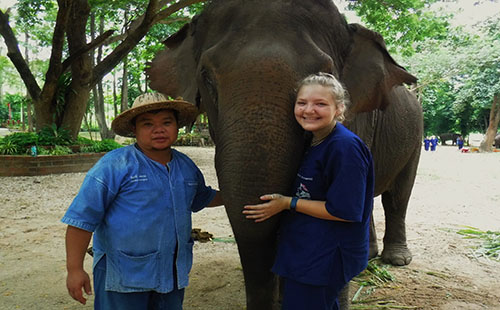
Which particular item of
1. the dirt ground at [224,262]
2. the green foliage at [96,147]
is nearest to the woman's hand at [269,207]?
the dirt ground at [224,262]

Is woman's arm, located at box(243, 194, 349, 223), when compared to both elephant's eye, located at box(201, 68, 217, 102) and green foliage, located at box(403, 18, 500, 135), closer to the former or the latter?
elephant's eye, located at box(201, 68, 217, 102)

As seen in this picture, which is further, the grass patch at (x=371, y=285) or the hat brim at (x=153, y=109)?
the grass patch at (x=371, y=285)

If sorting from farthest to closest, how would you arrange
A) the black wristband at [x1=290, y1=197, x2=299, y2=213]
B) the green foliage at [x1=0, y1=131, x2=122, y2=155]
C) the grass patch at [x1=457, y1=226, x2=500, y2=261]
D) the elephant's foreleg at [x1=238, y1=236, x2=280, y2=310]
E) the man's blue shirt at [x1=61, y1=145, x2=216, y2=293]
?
the green foliage at [x1=0, y1=131, x2=122, y2=155] < the grass patch at [x1=457, y1=226, x2=500, y2=261] < the elephant's foreleg at [x1=238, y1=236, x2=280, y2=310] < the man's blue shirt at [x1=61, y1=145, x2=216, y2=293] < the black wristband at [x1=290, y1=197, x2=299, y2=213]

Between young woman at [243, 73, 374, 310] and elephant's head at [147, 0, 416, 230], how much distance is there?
12 cm

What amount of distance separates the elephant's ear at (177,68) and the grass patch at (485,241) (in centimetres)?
436

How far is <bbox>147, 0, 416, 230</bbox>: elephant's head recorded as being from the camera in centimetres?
197

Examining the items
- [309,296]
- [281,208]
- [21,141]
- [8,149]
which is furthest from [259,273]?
[21,141]

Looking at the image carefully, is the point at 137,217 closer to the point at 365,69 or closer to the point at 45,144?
the point at 365,69

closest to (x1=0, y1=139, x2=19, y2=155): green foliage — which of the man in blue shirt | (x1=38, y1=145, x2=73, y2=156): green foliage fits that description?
(x1=38, y1=145, x2=73, y2=156): green foliage

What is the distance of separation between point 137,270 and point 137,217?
0.29 meters

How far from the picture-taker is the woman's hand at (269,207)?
1.91m

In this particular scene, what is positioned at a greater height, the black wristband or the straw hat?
the straw hat

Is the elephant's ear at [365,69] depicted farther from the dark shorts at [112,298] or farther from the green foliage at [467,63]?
the green foliage at [467,63]

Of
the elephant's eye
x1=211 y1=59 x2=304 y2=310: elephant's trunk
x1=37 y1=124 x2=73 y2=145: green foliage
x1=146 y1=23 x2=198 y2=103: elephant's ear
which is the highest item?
x1=146 y1=23 x2=198 y2=103: elephant's ear
